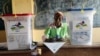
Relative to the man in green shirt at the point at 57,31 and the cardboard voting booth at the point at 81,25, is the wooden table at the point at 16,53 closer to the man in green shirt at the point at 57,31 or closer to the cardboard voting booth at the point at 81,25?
the man in green shirt at the point at 57,31

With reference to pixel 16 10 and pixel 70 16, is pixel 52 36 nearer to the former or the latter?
pixel 70 16

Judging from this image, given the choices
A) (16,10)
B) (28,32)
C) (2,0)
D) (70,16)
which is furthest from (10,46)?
(2,0)

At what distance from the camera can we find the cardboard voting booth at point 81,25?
1.56m

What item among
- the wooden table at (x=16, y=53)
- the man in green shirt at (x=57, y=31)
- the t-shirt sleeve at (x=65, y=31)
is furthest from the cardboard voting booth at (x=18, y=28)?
the t-shirt sleeve at (x=65, y=31)

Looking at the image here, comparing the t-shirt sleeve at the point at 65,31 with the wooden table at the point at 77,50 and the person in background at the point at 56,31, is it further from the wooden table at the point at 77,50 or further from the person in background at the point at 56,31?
the wooden table at the point at 77,50

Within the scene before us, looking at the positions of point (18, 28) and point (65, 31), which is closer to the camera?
point (18, 28)

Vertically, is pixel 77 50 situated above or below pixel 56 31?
below

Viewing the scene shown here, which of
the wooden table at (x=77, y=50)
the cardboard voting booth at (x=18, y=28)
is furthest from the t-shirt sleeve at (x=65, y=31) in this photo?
the cardboard voting booth at (x=18, y=28)

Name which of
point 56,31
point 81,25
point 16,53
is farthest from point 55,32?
point 16,53

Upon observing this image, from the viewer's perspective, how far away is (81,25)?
156cm

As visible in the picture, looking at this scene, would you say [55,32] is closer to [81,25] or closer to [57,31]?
[57,31]

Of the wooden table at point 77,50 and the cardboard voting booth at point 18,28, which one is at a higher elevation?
the cardboard voting booth at point 18,28

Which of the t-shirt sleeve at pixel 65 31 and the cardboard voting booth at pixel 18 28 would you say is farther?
the t-shirt sleeve at pixel 65 31

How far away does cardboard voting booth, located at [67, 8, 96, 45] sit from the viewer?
156 centimetres
